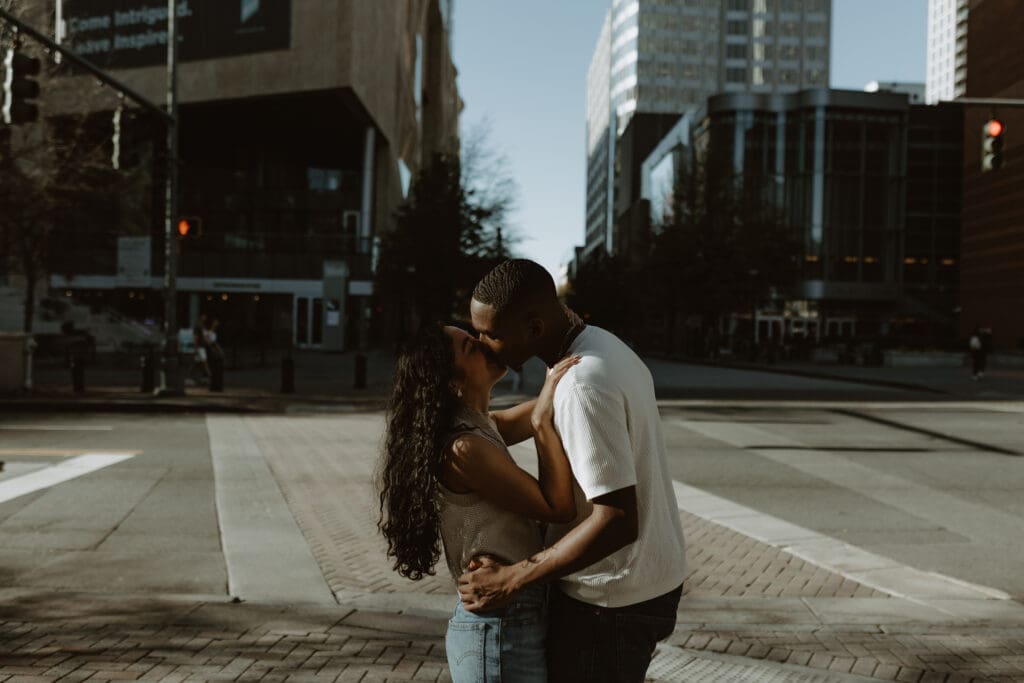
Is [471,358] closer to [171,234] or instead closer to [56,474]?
[56,474]

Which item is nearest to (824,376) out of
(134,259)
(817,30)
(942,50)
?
(134,259)

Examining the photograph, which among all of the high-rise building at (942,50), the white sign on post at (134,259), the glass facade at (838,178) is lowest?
the white sign on post at (134,259)

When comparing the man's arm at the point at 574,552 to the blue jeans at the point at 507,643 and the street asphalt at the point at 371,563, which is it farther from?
the street asphalt at the point at 371,563

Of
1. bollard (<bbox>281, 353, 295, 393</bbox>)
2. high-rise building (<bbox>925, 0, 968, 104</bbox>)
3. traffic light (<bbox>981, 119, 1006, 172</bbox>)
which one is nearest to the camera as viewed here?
traffic light (<bbox>981, 119, 1006, 172</bbox>)

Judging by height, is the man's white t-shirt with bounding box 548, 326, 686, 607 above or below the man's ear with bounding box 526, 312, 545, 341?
below

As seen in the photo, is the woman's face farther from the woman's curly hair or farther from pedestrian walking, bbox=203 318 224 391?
pedestrian walking, bbox=203 318 224 391

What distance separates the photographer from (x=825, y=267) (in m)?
61.1

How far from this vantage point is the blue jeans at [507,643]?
2035mm

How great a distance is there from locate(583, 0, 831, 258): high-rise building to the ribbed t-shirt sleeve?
113 metres

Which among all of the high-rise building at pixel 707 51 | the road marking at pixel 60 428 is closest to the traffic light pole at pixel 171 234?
the road marking at pixel 60 428

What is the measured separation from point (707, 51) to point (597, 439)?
412ft

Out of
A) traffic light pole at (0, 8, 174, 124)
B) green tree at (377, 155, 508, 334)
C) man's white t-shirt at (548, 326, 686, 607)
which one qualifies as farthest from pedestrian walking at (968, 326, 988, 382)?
man's white t-shirt at (548, 326, 686, 607)

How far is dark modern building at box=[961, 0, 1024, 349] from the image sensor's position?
174ft

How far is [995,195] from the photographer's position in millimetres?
56719
